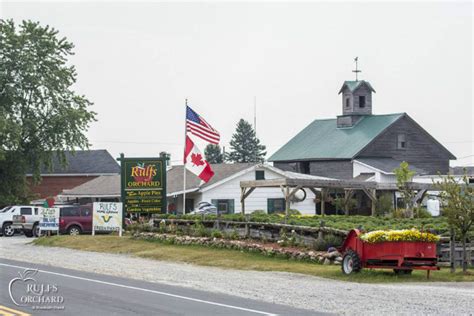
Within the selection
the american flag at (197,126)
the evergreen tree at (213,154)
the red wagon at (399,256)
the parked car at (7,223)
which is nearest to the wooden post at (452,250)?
the red wagon at (399,256)

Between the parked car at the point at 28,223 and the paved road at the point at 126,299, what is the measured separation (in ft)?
83.1

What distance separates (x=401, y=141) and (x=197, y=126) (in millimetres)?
36444

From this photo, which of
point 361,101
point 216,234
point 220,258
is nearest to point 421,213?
point 216,234

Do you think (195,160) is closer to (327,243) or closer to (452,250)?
(327,243)

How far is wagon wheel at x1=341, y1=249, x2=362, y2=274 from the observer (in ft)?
76.1

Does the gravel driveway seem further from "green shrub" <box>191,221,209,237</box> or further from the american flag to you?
the american flag

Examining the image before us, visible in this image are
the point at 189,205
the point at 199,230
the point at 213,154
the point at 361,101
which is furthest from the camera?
the point at 213,154

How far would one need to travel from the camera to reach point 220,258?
29469 millimetres

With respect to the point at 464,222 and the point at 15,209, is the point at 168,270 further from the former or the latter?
the point at 15,209

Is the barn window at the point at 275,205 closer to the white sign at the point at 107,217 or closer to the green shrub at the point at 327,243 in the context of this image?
the white sign at the point at 107,217

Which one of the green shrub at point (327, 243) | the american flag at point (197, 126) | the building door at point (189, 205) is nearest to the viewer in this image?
the green shrub at point (327, 243)

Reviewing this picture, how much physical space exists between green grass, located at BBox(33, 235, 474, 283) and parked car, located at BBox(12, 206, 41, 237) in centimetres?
762

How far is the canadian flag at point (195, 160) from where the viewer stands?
40188 mm

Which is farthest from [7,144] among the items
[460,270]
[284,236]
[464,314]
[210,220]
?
[464,314]
